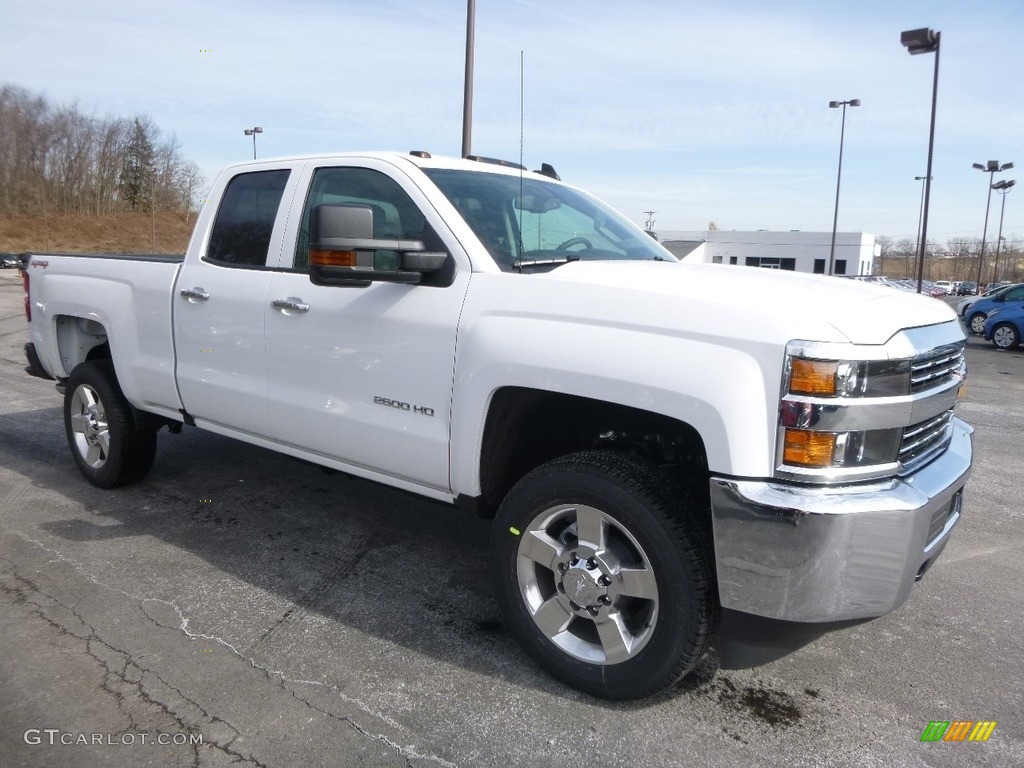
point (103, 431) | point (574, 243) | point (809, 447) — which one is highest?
point (574, 243)

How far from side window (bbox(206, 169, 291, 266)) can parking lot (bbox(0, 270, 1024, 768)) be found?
157 cm

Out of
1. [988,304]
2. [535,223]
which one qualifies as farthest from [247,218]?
[988,304]

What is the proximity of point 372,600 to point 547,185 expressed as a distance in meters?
2.28

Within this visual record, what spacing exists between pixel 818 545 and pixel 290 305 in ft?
8.38

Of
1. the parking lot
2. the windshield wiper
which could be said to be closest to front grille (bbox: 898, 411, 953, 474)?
the parking lot

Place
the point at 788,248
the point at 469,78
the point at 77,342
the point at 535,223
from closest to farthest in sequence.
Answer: the point at 535,223
the point at 77,342
the point at 469,78
the point at 788,248

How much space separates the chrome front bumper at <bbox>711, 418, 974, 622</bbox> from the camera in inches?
91.9

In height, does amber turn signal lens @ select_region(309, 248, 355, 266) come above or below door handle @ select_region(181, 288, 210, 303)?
above

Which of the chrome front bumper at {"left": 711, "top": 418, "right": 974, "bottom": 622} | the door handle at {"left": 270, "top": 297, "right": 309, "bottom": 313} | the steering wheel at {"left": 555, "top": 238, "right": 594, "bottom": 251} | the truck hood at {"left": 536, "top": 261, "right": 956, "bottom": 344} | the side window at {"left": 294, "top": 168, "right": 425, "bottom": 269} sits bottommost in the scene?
the chrome front bumper at {"left": 711, "top": 418, "right": 974, "bottom": 622}

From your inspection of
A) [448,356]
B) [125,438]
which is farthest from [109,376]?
[448,356]

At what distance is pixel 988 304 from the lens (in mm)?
20953

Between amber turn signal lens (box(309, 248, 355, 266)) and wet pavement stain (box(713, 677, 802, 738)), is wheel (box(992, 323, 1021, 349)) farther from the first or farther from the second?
amber turn signal lens (box(309, 248, 355, 266))

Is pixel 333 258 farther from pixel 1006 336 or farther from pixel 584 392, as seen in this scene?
pixel 1006 336

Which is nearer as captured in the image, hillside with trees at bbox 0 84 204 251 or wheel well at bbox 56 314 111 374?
wheel well at bbox 56 314 111 374
